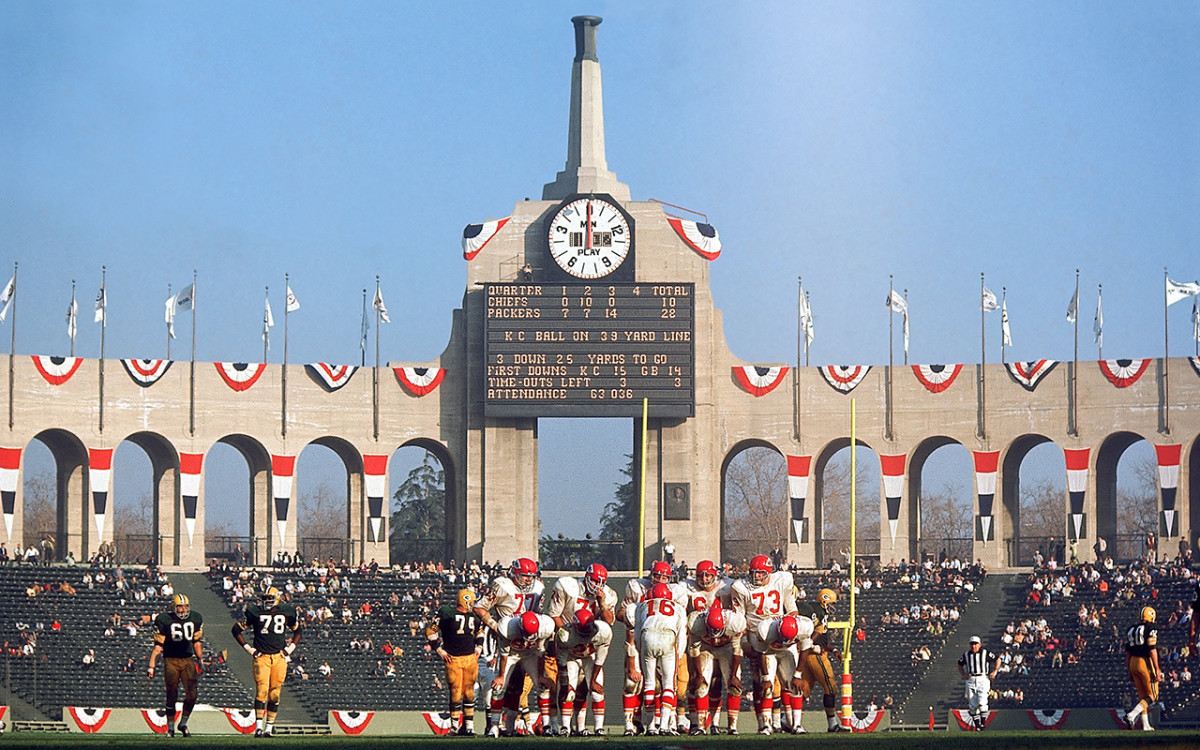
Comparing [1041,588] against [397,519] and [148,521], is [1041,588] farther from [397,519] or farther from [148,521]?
[148,521]

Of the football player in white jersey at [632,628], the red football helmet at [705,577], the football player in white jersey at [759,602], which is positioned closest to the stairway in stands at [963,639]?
the football player in white jersey at [759,602]

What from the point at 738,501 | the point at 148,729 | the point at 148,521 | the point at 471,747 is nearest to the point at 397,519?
the point at 738,501

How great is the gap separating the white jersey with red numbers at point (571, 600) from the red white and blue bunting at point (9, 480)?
31182 millimetres

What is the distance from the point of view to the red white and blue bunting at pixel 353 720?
42.0 metres

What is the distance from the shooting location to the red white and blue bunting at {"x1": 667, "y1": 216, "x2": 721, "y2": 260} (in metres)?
55.6

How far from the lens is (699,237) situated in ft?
183

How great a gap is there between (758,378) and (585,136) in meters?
9.14

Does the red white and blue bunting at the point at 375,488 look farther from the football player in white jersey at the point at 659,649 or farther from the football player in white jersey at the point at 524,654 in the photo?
the football player in white jersey at the point at 659,649

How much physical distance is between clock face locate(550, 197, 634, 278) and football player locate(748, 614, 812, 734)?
2857 cm

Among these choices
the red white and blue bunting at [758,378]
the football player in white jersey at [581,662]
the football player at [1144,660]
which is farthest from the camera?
the red white and blue bunting at [758,378]

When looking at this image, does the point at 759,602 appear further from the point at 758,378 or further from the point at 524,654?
the point at 758,378

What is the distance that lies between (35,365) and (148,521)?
224ft

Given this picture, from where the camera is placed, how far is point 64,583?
164 feet

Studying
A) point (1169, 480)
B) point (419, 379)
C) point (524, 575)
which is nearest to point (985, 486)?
point (1169, 480)
